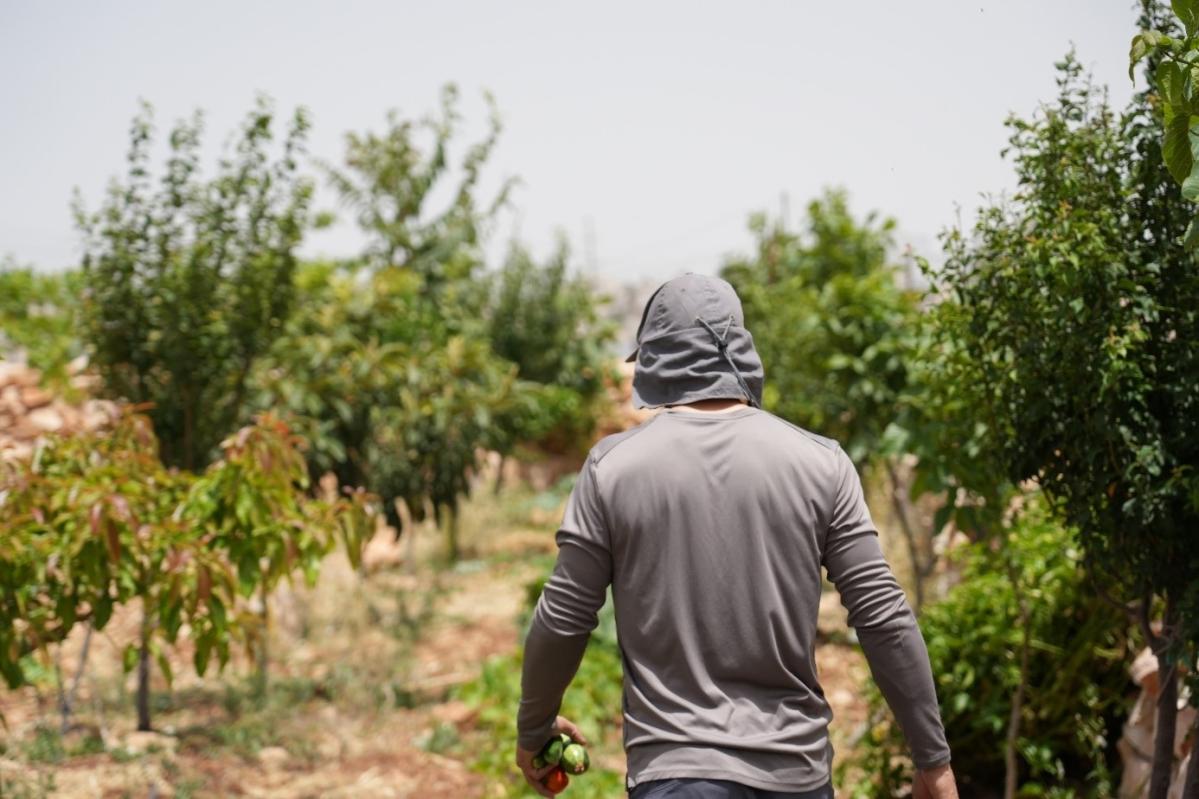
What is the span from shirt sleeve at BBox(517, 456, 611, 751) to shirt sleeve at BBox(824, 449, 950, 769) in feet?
1.31

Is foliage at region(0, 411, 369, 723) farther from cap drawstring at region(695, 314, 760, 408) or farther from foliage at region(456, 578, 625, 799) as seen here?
cap drawstring at region(695, 314, 760, 408)

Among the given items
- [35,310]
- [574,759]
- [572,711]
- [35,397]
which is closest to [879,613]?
[574,759]

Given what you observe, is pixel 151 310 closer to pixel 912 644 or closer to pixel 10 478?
pixel 10 478

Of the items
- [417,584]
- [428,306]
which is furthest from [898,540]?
[428,306]

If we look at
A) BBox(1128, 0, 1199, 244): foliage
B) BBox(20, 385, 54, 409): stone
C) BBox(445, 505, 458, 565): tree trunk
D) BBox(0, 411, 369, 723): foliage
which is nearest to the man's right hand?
BBox(1128, 0, 1199, 244): foliage

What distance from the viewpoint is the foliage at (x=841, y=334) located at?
6254mm

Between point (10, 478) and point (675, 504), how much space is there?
300 centimetres

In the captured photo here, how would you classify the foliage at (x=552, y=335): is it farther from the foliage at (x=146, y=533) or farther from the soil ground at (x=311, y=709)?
the foliage at (x=146, y=533)

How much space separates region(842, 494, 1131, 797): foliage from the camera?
14.0ft

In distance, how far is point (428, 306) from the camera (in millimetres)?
11719

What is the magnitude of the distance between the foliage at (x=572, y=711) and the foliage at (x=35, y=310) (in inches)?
321

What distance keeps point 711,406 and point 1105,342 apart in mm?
1135

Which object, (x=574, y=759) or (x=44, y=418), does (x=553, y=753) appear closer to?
(x=574, y=759)

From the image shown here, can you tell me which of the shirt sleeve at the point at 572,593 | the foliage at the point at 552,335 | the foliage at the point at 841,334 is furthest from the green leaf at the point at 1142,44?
the foliage at the point at 552,335
